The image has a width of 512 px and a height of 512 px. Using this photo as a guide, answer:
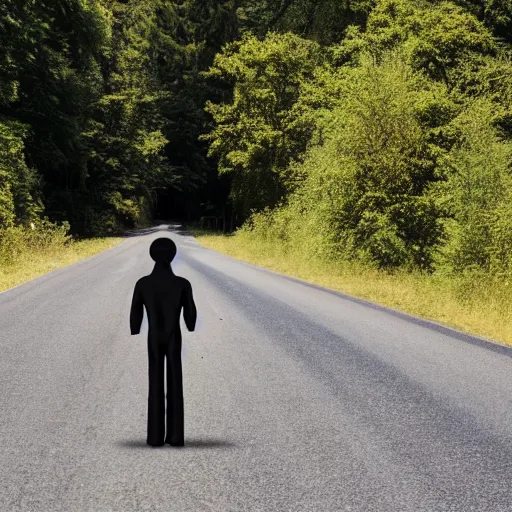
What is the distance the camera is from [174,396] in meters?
3.45

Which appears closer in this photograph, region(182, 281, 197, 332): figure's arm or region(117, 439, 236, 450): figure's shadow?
region(182, 281, 197, 332): figure's arm

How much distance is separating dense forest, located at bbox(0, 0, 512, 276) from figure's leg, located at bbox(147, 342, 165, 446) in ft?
40.6

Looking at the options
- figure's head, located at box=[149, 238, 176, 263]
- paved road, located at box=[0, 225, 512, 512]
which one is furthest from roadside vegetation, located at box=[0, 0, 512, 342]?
figure's head, located at box=[149, 238, 176, 263]

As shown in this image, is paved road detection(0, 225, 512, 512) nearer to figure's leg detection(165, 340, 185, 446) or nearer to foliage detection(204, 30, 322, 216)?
figure's leg detection(165, 340, 185, 446)

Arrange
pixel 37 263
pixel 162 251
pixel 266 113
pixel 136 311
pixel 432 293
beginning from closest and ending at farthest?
pixel 162 251
pixel 136 311
pixel 432 293
pixel 37 263
pixel 266 113

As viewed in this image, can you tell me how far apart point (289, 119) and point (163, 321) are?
3839 centimetres

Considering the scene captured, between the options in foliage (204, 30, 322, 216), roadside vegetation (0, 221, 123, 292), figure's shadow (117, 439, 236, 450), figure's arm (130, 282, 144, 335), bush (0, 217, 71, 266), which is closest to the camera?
figure's arm (130, 282, 144, 335)

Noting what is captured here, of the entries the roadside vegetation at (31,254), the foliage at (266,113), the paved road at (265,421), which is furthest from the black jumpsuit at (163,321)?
the foliage at (266,113)

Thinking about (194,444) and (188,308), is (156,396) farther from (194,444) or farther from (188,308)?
(194,444)

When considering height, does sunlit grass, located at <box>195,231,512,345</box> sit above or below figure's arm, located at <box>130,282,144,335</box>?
below

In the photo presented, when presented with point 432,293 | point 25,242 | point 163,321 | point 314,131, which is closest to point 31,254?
point 25,242

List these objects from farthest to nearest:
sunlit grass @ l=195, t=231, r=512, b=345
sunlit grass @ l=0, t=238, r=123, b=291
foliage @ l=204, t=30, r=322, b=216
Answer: foliage @ l=204, t=30, r=322, b=216 → sunlit grass @ l=0, t=238, r=123, b=291 → sunlit grass @ l=195, t=231, r=512, b=345

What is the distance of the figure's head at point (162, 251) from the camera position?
10.5ft

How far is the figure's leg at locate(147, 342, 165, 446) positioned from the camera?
3356 mm
